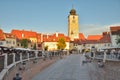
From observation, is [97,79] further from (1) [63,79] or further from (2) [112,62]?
(2) [112,62]

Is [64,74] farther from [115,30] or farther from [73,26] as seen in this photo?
[73,26]

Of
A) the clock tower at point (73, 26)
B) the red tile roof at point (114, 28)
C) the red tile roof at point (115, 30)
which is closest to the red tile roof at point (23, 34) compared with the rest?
the clock tower at point (73, 26)

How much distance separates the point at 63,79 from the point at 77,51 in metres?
144

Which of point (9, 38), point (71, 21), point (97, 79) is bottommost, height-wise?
point (97, 79)

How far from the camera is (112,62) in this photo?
32812 millimetres

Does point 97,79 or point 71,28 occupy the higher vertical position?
point 71,28

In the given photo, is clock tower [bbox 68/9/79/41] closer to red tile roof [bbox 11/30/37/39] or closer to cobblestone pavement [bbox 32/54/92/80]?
red tile roof [bbox 11/30/37/39]

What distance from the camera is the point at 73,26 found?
566 ft

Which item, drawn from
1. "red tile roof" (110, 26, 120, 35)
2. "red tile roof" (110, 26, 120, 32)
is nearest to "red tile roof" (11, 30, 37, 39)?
"red tile roof" (110, 26, 120, 32)

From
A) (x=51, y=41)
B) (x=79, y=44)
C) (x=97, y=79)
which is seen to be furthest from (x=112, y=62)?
(x=79, y=44)

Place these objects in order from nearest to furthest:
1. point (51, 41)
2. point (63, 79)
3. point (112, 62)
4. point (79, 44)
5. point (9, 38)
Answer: point (63, 79), point (112, 62), point (9, 38), point (51, 41), point (79, 44)

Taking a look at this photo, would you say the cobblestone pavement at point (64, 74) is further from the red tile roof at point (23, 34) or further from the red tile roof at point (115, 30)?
the red tile roof at point (23, 34)

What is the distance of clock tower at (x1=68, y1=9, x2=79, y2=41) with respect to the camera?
170663 millimetres

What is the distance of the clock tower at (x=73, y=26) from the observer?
171m
